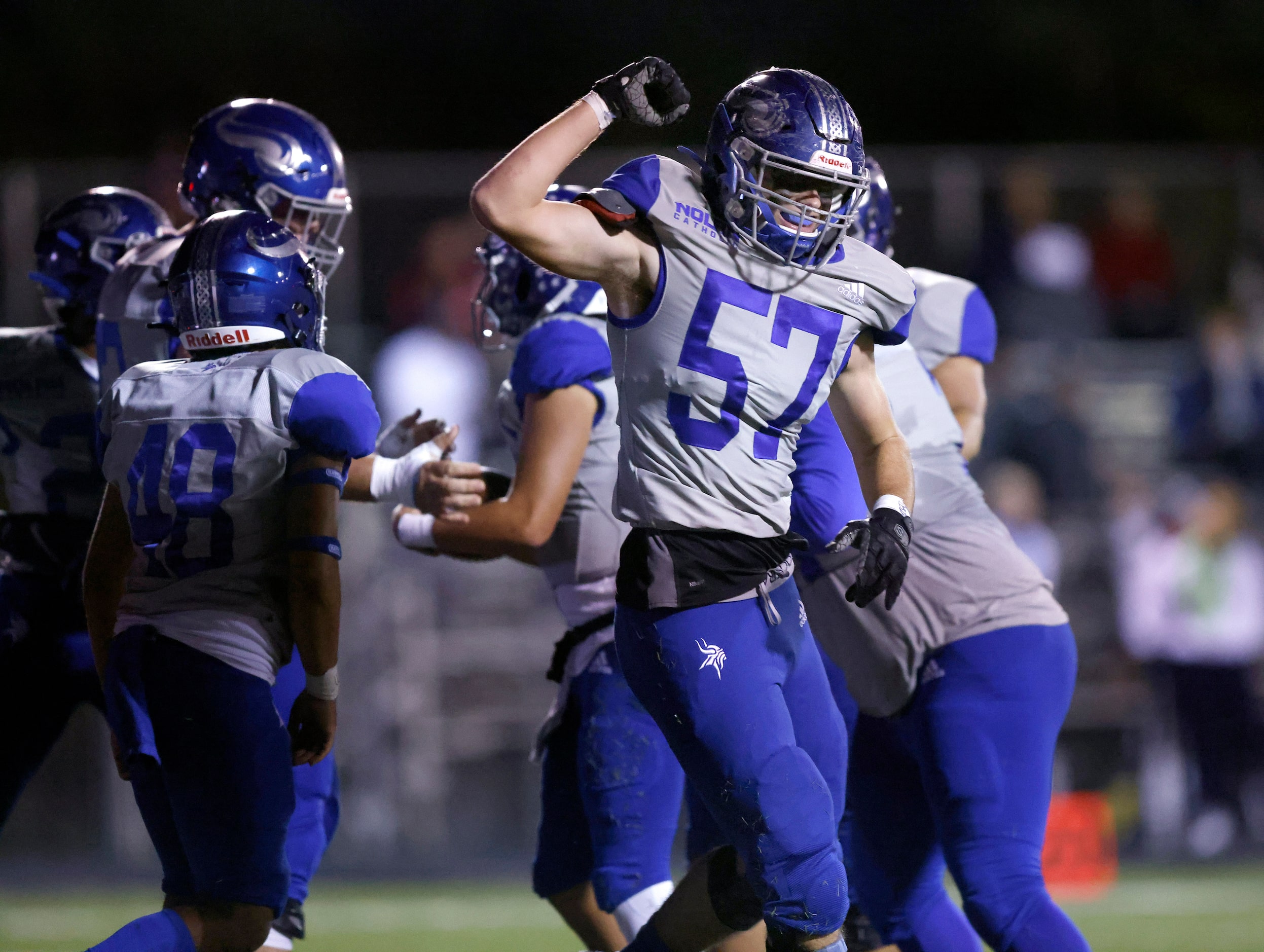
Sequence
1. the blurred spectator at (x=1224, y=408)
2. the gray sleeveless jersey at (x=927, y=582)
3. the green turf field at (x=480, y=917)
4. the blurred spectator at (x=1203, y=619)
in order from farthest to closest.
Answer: the blurred spectator at (x=1224, y=408) < the blurred spectator at (x=1203, y=619) < the green turf field at (x=480, y=917) < the gray sleeveless jersey at (x=927, y=582)

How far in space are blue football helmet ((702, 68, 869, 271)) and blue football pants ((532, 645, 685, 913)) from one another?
105cm

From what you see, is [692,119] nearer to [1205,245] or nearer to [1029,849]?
[1205,245]

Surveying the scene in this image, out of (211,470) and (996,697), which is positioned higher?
(211,470)

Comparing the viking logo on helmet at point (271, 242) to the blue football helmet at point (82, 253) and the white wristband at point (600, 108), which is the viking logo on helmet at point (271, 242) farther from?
the blue football helmet at point (82, 253)

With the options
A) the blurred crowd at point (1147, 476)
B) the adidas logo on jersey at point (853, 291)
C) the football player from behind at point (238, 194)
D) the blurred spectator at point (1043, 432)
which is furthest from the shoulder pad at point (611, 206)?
the blurred spectator at point (1043, 432)

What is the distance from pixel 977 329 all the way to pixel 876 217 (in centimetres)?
36

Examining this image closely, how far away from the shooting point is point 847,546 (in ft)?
9.66

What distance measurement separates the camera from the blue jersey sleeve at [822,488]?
3533 mm

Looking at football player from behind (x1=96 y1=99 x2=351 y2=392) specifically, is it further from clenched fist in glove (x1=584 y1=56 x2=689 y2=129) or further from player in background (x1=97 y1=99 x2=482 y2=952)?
clenched fist in glove (x1=584 y1=56 x2=689 y2=129)

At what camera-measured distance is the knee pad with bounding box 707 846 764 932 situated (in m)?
3.14

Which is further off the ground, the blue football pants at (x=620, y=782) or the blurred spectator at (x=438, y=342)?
the blurred spectator at (x=438, y=342)

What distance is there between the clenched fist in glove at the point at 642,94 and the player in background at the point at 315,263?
0.99m

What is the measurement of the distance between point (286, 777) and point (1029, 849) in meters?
1.46

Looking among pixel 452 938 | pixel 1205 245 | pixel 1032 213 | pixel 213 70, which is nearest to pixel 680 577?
pixel 452 938
